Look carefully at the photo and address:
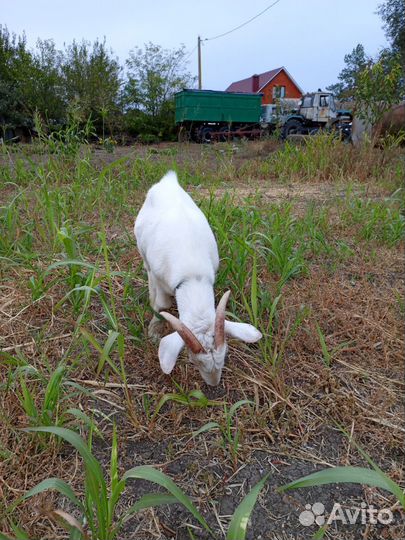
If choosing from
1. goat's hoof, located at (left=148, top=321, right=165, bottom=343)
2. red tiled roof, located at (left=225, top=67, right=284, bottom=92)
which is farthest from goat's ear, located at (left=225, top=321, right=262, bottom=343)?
red tiled roof, located at (left=225, top=67, right=284, bottom=92)

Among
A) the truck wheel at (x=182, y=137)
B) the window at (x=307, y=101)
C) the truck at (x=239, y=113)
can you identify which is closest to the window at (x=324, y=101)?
the truck at (x=239, y=113)

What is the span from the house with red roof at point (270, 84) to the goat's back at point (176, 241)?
23.2m

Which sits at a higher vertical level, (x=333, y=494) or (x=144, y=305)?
(x=144, y=305)

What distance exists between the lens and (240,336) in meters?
1.85

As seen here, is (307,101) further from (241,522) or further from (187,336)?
(241,522)

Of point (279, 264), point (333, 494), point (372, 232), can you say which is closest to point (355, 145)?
point (372, 232)

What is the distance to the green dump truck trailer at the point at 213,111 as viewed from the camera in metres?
15.0

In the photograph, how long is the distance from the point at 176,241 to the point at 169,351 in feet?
2.15

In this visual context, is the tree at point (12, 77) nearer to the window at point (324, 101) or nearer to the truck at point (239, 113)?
the truck at point (239, 113)

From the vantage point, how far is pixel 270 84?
82.1 feet

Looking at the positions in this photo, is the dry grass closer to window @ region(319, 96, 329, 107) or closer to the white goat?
the white goat

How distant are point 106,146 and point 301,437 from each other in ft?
17.0

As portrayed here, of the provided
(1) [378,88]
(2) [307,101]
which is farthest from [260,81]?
(1) [378,88]

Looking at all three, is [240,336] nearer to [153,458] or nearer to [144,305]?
[153,458]
